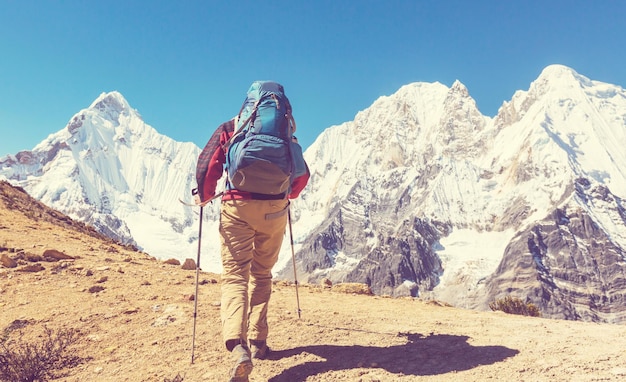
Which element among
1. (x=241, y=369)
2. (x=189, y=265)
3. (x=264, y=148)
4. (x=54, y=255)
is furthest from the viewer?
(x=189, y=265)

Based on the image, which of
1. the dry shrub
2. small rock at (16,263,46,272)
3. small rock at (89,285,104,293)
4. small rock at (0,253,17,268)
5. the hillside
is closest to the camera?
the hillside

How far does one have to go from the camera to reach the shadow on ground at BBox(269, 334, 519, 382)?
526cm

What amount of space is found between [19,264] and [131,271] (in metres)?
2.29

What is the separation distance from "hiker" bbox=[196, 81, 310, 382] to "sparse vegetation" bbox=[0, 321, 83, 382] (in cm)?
237

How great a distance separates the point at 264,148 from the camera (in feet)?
17.5

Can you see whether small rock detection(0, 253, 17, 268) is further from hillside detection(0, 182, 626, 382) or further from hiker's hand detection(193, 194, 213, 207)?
hiker's hand detection(193, 194, 213, 207)

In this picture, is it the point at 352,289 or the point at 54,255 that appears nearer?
the point at 54,255

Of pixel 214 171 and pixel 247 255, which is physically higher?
pixel 214 171

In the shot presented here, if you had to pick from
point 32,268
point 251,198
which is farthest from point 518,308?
point 32,268

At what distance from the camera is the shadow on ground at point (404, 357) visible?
5258 millimetres

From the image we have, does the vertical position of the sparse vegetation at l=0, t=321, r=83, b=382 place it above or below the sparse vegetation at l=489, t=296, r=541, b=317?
below

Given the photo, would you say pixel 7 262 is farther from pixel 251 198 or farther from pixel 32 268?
pixel 251 198

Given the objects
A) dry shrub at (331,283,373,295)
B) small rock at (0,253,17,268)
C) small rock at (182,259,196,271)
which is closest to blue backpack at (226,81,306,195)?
dry shrub at (331,283,373,295)

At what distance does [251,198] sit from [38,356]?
3265 mm
